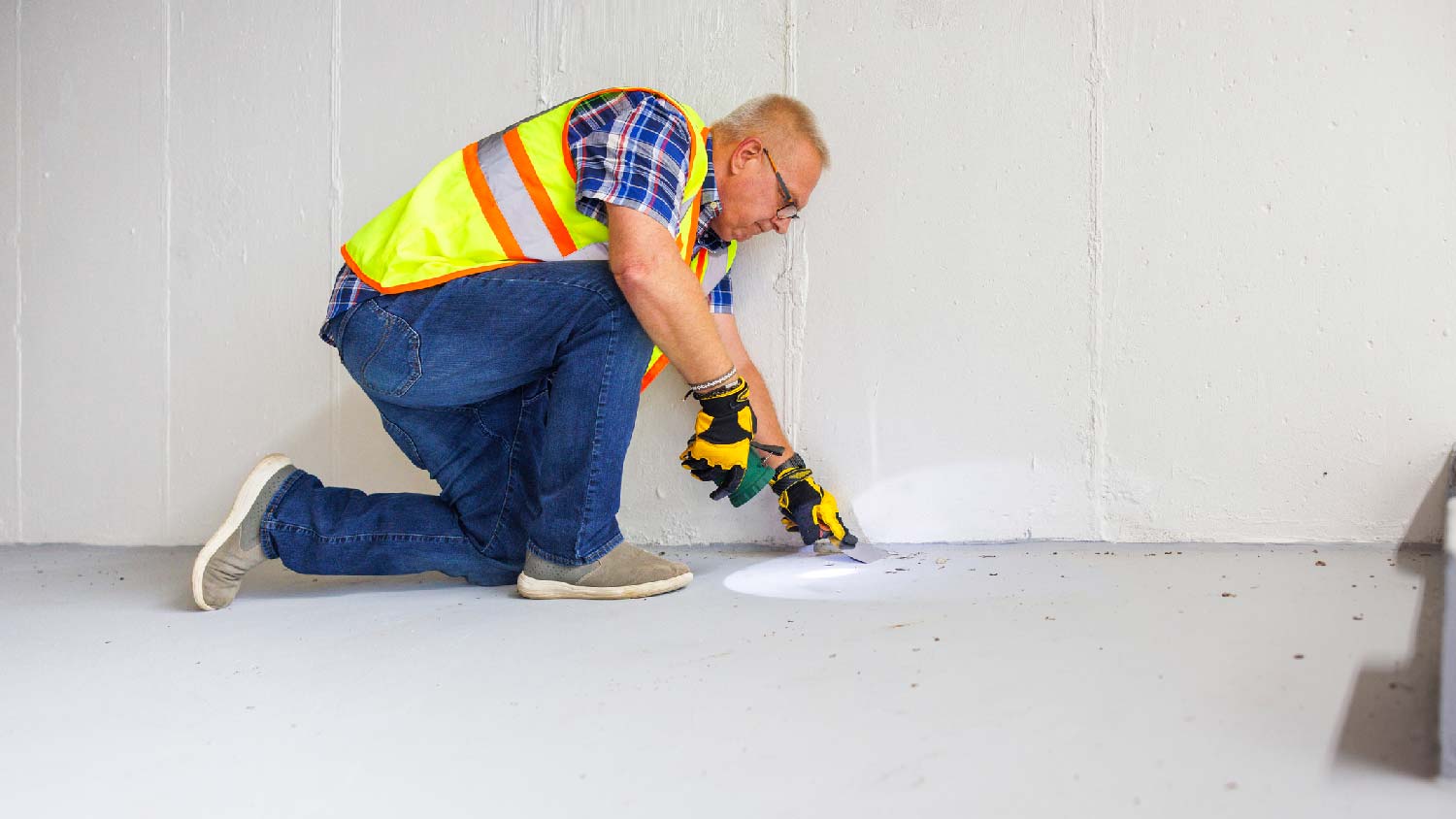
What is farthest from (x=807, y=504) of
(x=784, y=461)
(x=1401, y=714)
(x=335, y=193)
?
(x=335, y=193)

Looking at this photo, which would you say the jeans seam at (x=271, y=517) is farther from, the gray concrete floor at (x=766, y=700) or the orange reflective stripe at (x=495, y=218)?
the orange reflective stripe at (x=495, y=218)

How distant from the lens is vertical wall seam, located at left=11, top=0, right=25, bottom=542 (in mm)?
2607

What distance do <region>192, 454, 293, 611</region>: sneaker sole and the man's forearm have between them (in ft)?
2.87

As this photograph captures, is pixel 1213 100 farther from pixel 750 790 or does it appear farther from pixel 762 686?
pixel 750 790

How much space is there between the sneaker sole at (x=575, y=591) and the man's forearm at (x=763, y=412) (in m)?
0.46

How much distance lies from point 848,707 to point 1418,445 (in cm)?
145

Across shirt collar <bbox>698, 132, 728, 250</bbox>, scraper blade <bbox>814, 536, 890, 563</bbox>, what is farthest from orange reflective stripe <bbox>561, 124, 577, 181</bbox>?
scraper blade <bbox>814, 536, 890, 563</bbox>

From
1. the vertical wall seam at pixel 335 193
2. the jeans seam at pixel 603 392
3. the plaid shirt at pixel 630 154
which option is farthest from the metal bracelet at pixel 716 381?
the vertical wall seam at pixel 335 193

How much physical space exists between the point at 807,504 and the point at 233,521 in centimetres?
101

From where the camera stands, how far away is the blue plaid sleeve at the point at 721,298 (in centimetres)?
207

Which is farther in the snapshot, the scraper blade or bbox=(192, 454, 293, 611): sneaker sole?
the scraper blade

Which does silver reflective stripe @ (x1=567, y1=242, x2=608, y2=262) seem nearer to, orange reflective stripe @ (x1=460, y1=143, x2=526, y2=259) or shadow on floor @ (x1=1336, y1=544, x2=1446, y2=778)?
orange reflective stripe @ (x1=460, y1=143, x2=526, y2=259)

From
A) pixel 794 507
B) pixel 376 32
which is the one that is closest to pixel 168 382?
pixel 376 32

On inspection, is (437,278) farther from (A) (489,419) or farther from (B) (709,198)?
(B) (709,198)
